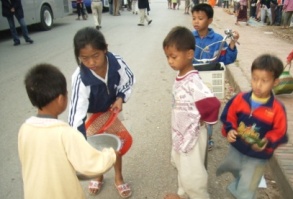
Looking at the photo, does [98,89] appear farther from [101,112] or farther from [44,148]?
[44,148]

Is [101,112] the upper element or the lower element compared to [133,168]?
upper

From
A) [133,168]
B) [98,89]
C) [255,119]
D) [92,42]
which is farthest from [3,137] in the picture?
[255,119]

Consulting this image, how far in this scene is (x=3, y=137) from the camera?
369 cm

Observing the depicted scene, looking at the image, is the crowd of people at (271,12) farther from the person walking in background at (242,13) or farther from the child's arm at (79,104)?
the child's arm at (79,104)

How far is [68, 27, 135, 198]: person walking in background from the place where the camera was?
2.12 metres

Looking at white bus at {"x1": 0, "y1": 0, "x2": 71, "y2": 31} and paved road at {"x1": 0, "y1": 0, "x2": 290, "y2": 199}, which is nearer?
paved road at {"x1": 0, "y1": 0, "x2": 290, "y2": 199}

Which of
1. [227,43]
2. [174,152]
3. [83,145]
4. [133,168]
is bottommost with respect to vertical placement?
[133,168]

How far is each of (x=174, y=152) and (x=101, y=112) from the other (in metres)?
0.68

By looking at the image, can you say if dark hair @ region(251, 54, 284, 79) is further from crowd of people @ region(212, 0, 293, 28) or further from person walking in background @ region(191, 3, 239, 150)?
crowd of people @ region(212, 0, 293, 28)

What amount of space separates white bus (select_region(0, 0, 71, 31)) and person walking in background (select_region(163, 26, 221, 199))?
8.68 meters

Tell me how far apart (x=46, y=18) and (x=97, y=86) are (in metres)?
10.5

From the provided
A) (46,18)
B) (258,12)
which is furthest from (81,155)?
(258,12)

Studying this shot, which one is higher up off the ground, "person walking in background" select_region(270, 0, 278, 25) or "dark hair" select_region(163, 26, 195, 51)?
"dark hair" select_region(163, 26, 195, 51)

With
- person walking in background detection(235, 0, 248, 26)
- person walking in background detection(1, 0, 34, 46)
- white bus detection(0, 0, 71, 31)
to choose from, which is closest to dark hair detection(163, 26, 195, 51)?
person walking in background detection(1, 0, 34, 46)
